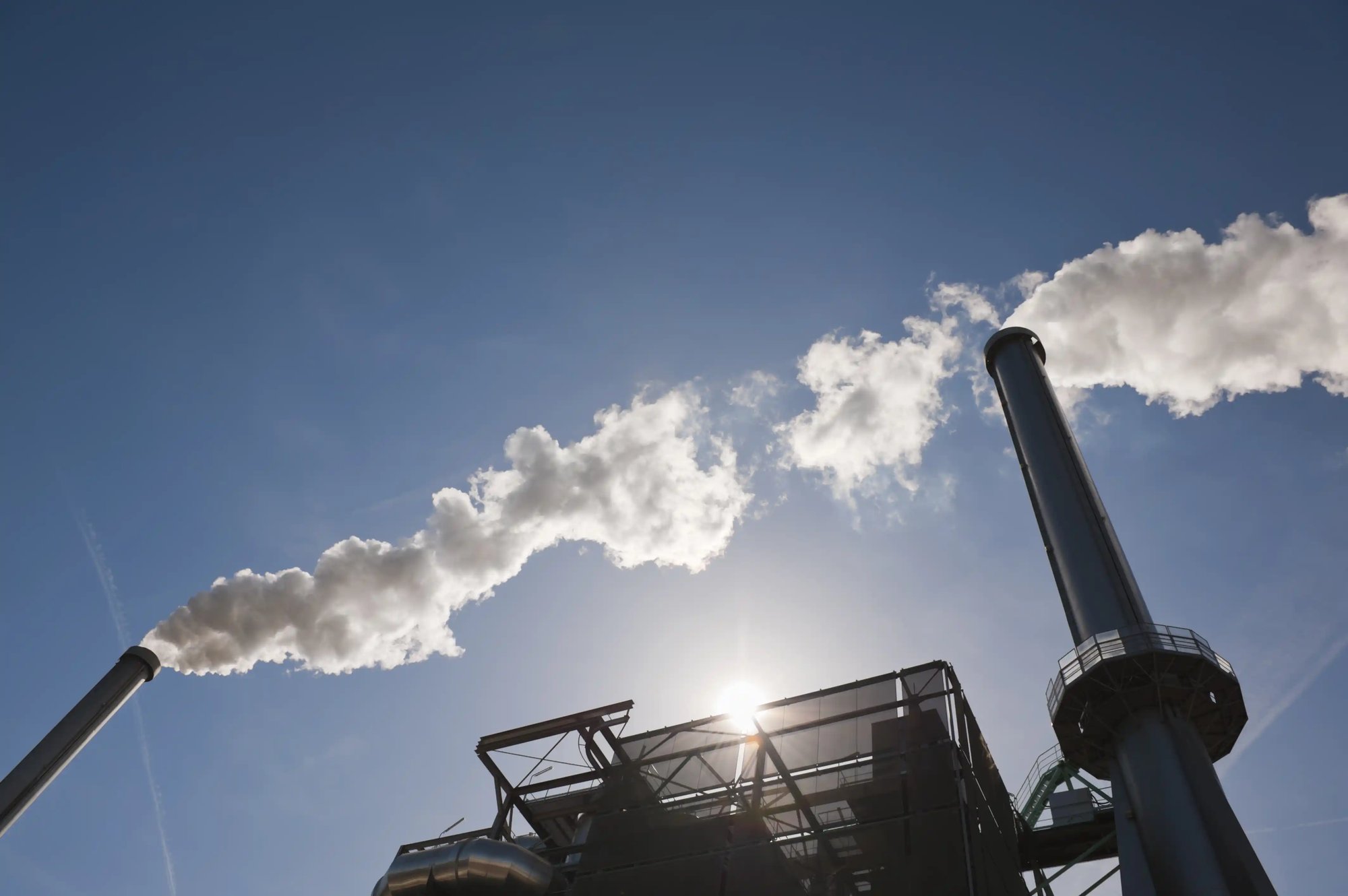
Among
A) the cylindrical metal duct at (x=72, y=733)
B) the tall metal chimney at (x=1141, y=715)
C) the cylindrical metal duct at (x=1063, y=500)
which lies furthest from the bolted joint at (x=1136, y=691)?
the cylindrical metal duct at (x=72, y=733)

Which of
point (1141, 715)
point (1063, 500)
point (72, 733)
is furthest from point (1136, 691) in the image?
point (72, 733)

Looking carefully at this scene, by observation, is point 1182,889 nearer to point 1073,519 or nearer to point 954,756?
point 954,756

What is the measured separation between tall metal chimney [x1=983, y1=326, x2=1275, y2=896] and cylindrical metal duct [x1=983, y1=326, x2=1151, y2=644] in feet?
0.14

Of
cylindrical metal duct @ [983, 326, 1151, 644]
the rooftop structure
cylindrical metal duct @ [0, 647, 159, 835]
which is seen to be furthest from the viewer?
cylindrical metal duct @ [0, 647, 159, 835]

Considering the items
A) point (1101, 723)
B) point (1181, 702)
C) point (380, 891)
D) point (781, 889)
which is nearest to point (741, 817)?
point (781, 889)

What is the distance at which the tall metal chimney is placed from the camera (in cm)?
1728

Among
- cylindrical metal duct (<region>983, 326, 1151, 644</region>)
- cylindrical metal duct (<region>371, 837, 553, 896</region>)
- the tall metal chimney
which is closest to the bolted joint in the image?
the tall metal chimney

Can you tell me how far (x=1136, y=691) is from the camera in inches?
792

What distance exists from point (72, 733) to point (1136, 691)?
105ft

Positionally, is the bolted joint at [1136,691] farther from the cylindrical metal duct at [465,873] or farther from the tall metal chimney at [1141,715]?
the cylindrical metal duct at [465,873]

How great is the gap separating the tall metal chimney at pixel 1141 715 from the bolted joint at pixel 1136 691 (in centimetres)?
2

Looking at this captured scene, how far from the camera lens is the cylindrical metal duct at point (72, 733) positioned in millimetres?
26266

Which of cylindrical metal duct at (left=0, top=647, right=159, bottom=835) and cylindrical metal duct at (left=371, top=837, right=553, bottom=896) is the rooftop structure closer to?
cylindrical metal duct at (left=371, top=837, right=553, bottom=896)

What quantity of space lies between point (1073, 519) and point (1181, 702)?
663 cm
